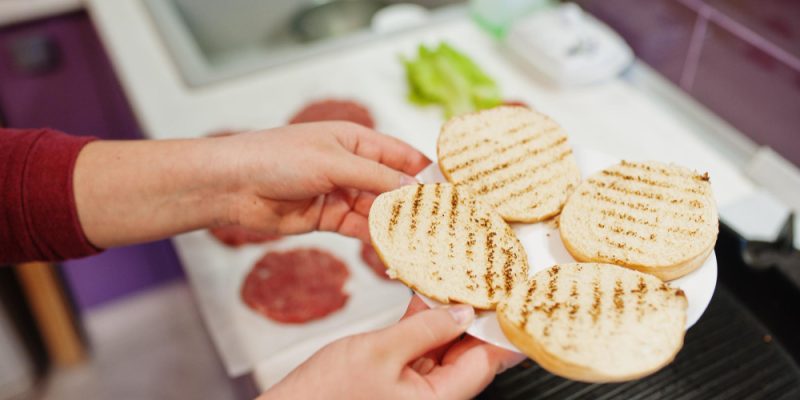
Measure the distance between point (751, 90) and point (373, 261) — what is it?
1.00 meters

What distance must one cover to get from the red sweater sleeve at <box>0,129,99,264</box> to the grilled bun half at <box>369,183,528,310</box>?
1.78ft

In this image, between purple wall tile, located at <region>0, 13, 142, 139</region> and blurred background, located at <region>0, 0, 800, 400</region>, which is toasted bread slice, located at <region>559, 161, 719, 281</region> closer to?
blurred background, located at <region>0, 0, 800, 400</region>

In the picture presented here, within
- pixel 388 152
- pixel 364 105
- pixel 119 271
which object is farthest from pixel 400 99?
pixel 119 271

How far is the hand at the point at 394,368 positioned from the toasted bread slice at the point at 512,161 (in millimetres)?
291

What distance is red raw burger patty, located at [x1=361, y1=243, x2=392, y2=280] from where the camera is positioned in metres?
1.49

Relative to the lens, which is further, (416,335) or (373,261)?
(373,261)

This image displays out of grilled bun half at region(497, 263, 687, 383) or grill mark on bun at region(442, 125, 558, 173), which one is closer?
grilled bun half at region(497, 263, 687, 383)

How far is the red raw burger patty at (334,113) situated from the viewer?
5.82ft

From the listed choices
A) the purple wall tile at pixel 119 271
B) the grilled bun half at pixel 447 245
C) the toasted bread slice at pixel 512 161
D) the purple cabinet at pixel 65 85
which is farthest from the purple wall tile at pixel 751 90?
the purple wall tile at pixel 119 271

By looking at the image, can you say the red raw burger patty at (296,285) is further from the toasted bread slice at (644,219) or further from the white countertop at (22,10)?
the white countertop at (22,10)

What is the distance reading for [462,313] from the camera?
0.94 metres

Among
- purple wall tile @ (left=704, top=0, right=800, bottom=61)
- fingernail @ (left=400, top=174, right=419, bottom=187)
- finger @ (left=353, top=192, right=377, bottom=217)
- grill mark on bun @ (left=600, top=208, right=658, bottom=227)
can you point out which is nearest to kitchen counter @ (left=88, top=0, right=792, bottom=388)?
purple wall tile @ (left=704, top=0, right=800, bottom=61)

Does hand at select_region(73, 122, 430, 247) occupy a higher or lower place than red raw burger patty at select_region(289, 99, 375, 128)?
higher

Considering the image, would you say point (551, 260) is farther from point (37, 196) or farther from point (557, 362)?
point (37, 196)
